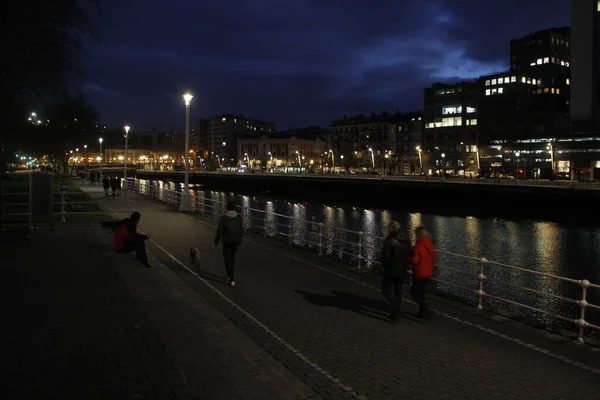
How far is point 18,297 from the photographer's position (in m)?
8.79

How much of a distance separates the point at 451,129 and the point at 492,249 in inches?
3738

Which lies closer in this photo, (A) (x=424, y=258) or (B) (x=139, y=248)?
(A) (x=424, y=258)

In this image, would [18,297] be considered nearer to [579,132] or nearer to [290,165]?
[579,132]

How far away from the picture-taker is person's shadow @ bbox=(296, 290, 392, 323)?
9.32m

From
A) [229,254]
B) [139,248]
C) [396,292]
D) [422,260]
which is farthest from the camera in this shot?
[139,248]

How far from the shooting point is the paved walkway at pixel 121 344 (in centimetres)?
535

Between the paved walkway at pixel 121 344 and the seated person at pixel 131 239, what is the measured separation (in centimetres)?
140

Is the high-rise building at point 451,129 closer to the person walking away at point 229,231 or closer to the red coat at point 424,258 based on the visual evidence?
the person walking away at point 229,231

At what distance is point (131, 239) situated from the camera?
13.0 metres

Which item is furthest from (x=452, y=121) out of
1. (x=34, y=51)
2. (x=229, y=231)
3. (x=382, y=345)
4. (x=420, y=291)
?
(x=382, y=345)

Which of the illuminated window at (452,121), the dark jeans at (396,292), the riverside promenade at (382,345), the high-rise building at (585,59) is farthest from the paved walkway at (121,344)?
the illuminated window at (452,121)

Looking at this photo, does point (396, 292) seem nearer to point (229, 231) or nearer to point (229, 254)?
point (229, 231)

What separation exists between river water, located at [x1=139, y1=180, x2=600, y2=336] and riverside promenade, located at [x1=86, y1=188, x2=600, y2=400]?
1450mm

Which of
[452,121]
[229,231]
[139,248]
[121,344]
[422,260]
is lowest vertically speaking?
[121,344]
